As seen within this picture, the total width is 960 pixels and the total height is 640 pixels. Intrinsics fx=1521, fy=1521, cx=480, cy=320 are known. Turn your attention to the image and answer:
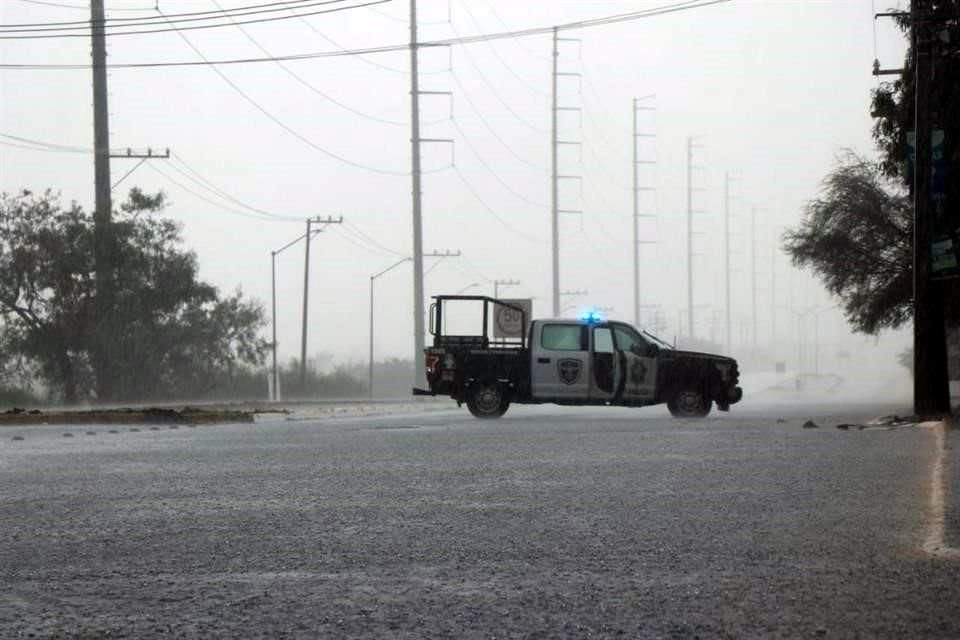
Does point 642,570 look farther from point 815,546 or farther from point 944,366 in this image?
point 944,366

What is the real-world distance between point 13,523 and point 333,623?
14.5 ft

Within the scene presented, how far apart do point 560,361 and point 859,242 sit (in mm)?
15065

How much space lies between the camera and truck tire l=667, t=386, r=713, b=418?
2911 cm

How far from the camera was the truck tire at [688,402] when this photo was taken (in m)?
29.1

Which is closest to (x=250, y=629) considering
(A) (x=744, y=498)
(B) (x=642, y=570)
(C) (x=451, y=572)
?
(C) (x=451, y=572)

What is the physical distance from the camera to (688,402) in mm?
29203

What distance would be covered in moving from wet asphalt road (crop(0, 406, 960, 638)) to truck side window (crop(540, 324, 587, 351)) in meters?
12.9

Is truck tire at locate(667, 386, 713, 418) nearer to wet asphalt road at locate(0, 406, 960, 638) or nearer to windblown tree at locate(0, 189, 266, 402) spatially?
wet asphalt road at locate(0, 406, 960, 638)

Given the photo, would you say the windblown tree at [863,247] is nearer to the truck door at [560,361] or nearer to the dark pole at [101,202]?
the truck door at [560,361]

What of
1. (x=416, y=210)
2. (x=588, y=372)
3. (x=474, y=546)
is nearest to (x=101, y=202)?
(x=416, y=210)

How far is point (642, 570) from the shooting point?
7.55 m

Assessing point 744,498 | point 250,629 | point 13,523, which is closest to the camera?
point 250,629

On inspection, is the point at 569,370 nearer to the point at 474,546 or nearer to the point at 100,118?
the point at 474,546

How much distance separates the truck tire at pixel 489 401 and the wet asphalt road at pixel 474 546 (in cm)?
1310
